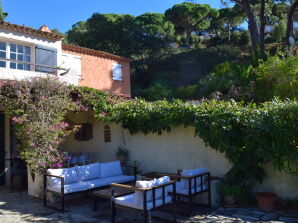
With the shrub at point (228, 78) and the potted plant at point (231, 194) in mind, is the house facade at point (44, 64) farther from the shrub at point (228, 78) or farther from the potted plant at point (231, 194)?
the potted plant at point (231, 194)

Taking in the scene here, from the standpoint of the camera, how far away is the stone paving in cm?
534

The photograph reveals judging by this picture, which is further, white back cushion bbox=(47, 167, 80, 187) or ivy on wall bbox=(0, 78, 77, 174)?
ivy on wall bbox=(0, 78, 77, 174)

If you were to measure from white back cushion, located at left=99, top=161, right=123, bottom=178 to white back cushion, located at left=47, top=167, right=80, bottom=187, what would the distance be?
71 centimetres

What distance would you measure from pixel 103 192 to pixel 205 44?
3298 centimetres

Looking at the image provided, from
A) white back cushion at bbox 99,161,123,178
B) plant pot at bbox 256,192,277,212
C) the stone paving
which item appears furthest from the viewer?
white back cushion at bbox 99,161,123,178

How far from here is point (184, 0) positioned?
120ft

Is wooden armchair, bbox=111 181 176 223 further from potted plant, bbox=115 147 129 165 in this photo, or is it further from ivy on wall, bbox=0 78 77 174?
potted plant, bbox=115 147 129 165

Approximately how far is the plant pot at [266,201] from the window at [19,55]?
11.3 m

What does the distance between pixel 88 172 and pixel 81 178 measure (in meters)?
0.25

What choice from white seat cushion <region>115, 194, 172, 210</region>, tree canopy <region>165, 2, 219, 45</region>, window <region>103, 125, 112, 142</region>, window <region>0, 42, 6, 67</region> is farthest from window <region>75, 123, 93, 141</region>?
tree canopy <region>165, 2, 219, 45</region>

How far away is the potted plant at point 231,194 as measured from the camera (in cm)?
607

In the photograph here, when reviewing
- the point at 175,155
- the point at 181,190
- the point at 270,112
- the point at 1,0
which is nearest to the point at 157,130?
the point at 175,155

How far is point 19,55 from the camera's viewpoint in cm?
1339

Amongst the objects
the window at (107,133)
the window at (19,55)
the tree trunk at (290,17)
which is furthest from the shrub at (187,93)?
the window at (107,133)
